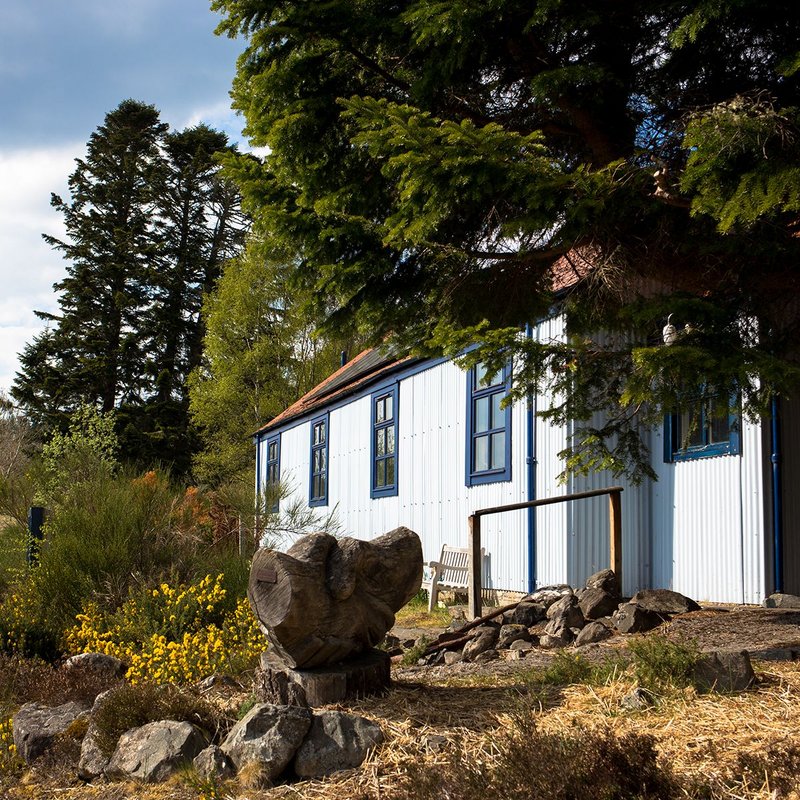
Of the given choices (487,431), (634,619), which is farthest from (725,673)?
(487,431)

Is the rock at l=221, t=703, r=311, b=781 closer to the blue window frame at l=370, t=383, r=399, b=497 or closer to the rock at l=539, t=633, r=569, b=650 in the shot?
the rock at l=539, t=633, r=569, b=650

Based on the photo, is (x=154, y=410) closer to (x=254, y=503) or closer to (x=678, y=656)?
(x=254, y=503)

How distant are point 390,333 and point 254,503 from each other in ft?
13.2

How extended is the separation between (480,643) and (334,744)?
129 inches

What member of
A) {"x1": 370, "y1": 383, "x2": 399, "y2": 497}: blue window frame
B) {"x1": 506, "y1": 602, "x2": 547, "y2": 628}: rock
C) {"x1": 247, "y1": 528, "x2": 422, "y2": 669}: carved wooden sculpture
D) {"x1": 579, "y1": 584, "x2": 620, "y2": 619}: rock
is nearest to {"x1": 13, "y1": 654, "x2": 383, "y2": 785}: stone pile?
{"x1": 247, "y1": 528, "x2": 422, "y2": 669}: carved wooden sculpture

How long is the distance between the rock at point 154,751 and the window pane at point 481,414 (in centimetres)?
840

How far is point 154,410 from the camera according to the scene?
3681 cm

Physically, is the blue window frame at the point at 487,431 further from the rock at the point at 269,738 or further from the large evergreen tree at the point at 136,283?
the large evergreen tree at the point at 136,283

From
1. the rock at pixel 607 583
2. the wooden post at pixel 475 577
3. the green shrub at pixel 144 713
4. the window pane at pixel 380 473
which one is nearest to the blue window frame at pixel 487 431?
the wooden post at pixel 475 577

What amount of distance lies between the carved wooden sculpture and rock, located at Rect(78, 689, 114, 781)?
3.37 ft

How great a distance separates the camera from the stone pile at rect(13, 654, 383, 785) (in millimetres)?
4301

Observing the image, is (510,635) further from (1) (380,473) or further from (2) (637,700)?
(1) (380,473)

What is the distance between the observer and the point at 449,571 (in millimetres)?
12766

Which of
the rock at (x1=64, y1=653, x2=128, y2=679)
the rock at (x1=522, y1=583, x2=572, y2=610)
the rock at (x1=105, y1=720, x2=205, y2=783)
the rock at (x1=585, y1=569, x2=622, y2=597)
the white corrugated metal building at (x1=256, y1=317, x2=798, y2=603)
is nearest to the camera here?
the rock at (x1=105, y1=720, x2=205, y2=783)
